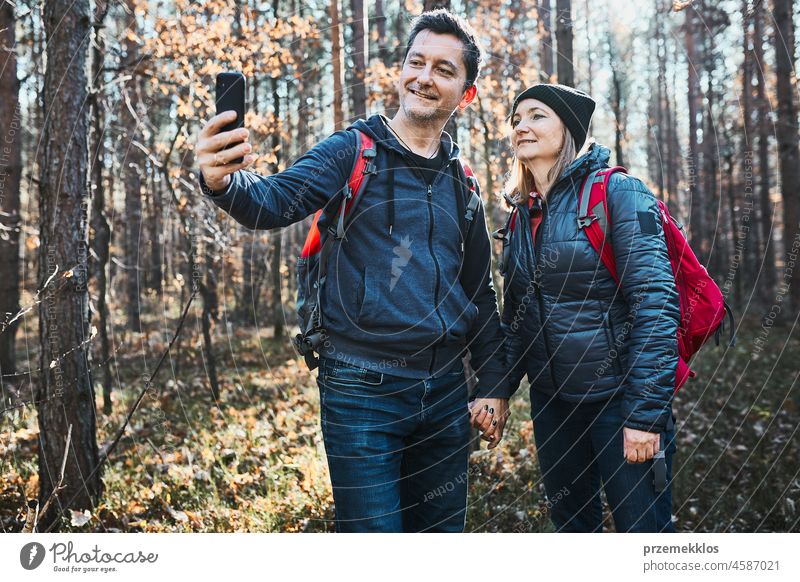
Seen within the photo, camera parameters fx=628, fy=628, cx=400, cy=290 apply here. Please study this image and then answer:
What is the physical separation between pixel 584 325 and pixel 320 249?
1.31 m

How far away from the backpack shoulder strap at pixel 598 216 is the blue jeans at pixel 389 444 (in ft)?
2.91

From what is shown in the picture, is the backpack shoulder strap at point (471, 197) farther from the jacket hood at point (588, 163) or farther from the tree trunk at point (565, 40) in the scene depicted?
the tree trunk at point (565, 40)

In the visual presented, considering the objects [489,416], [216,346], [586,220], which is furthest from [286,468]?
[216,346]

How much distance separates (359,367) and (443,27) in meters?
1.63

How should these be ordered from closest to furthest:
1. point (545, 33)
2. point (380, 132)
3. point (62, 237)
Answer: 1. point (380, 132)
2. point (62, 237)
3. point (545, 33)

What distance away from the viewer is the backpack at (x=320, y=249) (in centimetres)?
275

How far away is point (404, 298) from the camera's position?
110 inches

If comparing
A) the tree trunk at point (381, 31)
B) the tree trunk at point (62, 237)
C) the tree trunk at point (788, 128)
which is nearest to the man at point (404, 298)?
the tree trunk at point (62, 237)

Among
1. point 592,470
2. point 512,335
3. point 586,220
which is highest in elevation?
point 586,220

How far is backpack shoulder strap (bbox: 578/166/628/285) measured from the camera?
2963 mm

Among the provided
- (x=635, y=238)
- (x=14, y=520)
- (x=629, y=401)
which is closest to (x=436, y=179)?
(x=635, y=238)

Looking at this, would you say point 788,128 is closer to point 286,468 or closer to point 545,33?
point 545,33
